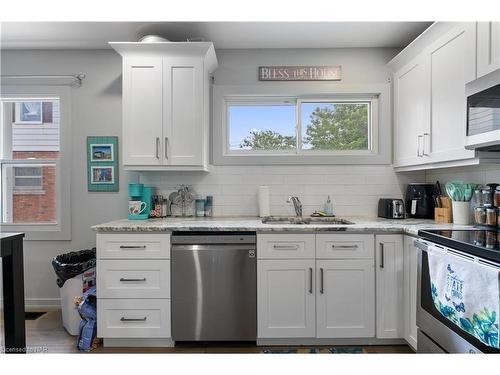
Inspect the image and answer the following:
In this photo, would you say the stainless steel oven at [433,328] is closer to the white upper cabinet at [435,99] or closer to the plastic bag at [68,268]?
the white upper cabinet at [435,99]

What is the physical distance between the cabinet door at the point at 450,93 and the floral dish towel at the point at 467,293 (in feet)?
2.56

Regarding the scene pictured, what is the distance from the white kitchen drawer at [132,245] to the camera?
2254 mm

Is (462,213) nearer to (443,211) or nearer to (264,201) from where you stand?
(443,211)

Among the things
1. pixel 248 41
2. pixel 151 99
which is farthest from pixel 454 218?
pixel 151 99

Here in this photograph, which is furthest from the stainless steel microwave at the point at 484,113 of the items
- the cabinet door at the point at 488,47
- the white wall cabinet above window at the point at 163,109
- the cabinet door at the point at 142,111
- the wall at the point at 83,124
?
the wall at the point at 83,124

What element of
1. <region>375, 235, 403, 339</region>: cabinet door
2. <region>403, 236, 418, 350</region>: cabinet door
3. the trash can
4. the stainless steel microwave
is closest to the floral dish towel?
<region>403, 236, 418, 350</region>: cabinet door

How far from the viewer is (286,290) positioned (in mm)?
2252

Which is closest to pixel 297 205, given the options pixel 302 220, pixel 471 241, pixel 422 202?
pixel 302 220

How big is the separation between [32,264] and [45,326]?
Answer: 67cm

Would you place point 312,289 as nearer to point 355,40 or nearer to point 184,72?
point 184,72

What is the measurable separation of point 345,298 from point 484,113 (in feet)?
4.79

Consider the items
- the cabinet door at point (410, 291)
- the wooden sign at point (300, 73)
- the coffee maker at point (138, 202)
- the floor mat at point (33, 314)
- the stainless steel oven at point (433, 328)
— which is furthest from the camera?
the wooden sign at point (300, 73)

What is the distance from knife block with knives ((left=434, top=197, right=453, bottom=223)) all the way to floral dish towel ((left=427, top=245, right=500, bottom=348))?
904 mm

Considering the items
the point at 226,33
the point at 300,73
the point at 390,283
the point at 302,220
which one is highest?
the point at 226,33
